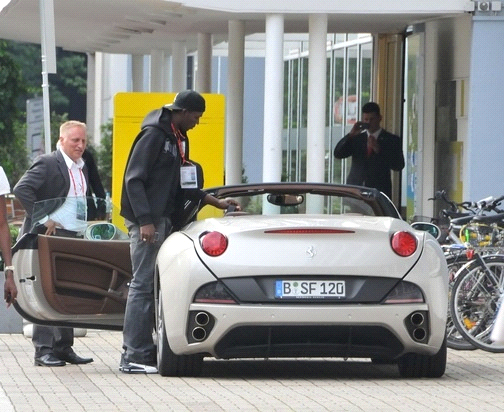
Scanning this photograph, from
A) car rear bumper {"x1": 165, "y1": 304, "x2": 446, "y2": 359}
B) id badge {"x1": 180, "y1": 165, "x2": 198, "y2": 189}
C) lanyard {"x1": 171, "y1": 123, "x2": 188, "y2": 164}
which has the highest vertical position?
lanyard {"x1": 171, "y1": 123, "x2": 188, "y2": 164}

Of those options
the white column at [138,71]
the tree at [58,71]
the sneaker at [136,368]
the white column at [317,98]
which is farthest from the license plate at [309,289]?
the tree at [58,71]

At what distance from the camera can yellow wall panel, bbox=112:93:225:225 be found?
1733 cm

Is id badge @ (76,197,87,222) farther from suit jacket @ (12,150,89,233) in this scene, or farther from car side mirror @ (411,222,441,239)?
car side mirror @ (411,222,441,239)

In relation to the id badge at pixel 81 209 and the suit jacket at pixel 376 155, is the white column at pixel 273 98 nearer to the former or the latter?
the suit jacket at pixel 376 155

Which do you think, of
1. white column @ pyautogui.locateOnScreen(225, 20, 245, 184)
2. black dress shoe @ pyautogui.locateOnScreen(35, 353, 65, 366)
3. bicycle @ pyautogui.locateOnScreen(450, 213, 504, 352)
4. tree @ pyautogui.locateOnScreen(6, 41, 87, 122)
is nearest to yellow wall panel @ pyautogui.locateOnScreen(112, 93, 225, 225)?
white column @ pyautogui.locateOnScreen(225, 20, 245, 184)

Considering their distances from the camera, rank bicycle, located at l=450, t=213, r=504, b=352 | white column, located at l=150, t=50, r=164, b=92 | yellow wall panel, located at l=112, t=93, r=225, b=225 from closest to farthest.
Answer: bicycle, located at l=450, t=213, r=504, b=352 < yellow wall panel, located at l=112, t=93, r=225, b=225 < white column, located at l=150, t=50, r=164, b=92

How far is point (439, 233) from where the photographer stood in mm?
13039

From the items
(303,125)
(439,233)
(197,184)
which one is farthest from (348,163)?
(197,184)

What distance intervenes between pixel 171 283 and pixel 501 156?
903cm

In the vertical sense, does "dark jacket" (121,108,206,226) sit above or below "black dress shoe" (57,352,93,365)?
above

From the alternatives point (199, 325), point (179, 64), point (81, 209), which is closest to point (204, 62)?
point (179, 64)

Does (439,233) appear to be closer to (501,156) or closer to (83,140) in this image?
(83,140)

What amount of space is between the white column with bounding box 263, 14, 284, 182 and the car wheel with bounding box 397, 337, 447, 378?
8758mm

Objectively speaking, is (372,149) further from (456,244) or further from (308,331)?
(308,331)
